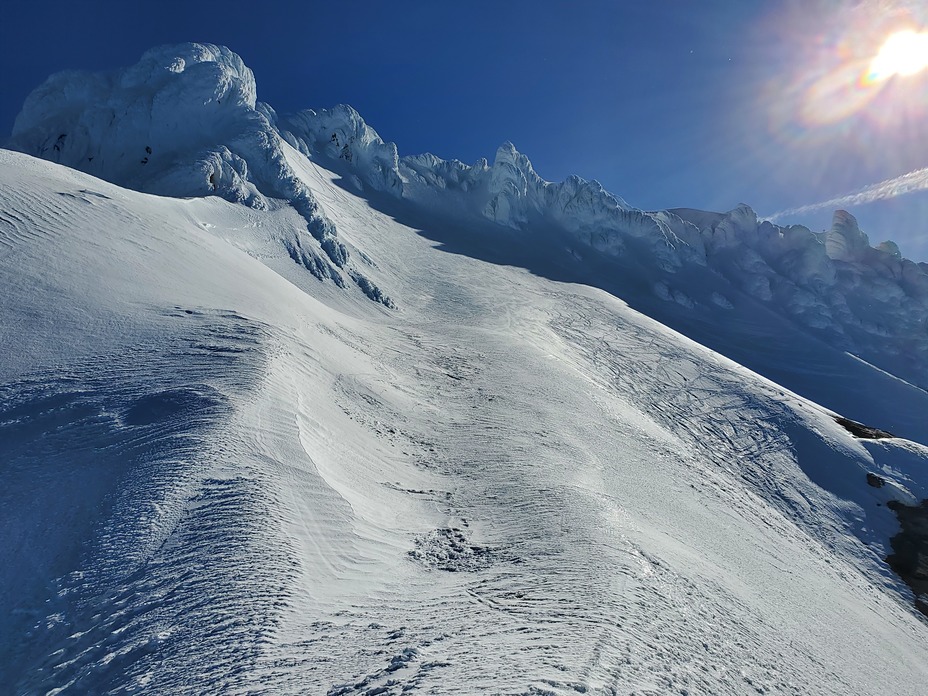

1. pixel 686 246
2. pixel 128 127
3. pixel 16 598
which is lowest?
pixel 16 598

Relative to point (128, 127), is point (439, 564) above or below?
below

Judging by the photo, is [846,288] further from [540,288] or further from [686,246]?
[540,288]

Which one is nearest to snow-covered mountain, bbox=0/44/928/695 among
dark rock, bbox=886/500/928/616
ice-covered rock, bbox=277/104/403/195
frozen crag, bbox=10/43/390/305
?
dark rock, bbox=886/500/928/616

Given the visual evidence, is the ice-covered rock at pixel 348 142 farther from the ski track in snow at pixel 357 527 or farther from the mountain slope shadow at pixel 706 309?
the ski track in snow at pixel 357 527

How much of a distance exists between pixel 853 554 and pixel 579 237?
7310 cm

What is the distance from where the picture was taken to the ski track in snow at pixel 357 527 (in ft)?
20.4

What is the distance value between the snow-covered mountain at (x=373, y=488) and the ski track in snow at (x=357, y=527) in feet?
0.20

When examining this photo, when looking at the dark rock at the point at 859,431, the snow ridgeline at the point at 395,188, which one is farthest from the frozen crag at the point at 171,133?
the dark rock at the point at 859,431

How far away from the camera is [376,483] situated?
11539 mm

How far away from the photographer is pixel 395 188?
7256 cm

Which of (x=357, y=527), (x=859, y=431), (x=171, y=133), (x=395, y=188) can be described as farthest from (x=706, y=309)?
(x=357, y=527)

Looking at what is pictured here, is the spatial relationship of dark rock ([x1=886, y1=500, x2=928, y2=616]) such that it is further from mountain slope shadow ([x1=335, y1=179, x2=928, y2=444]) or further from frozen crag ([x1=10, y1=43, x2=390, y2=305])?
mountain slope shadow ([x1=335, y1=179, x2=928, y2=444])

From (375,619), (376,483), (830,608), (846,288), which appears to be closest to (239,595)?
(375,619)

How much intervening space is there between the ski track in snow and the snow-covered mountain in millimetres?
60
